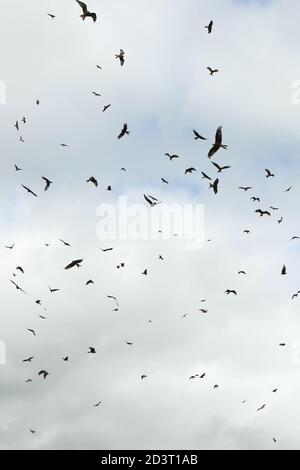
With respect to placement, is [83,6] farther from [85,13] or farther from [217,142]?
[217,142]

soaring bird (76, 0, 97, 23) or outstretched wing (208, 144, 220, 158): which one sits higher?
soaring bird (76, 0, 97, 23)

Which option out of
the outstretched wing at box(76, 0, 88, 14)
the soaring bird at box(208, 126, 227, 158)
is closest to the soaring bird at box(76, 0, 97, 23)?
the outstretched wing at box(76, 0, 88, 14)

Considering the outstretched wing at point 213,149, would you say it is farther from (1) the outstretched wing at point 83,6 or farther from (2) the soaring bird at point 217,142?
(1) the outstretched wing at point 83,6

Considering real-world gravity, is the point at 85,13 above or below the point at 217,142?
above

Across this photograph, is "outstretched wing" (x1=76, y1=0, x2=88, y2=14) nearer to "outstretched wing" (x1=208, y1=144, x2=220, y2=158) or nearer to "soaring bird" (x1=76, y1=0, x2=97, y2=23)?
"soaring bird" (x1=76, y1=0, x2=97, y2=23)

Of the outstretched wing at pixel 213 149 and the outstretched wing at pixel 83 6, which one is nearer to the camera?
the outstretched wing at pixel 213 149

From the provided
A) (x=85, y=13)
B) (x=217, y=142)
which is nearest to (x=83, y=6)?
(x=85, y=13)

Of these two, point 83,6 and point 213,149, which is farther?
point 83,6

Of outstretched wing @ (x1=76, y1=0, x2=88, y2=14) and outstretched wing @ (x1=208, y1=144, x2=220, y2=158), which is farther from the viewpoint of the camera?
outstretched wing @ (x1=76, y1=0, x2=88, y2=14)

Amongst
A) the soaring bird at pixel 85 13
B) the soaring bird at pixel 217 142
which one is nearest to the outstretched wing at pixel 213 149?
the soaring bird at pixel 217 142

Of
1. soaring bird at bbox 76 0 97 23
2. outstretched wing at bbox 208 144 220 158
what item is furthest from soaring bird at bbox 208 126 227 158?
soaring bird at bbox 76 0 97 23
